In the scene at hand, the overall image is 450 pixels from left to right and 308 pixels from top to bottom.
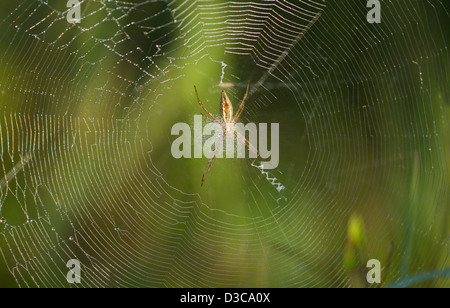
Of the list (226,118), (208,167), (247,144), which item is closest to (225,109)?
(226,118)

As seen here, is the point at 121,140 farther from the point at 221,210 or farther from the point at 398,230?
the point at 398,230

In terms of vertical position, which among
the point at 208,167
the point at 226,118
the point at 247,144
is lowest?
the point at 208,167

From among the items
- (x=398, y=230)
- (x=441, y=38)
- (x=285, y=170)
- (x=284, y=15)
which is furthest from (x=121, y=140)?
(x=441, y=38)

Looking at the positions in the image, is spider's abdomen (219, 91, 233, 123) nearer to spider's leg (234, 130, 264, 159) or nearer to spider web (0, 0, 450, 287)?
spider web (0, 0, 450, 287)

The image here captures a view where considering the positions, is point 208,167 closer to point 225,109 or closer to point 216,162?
point 216,162

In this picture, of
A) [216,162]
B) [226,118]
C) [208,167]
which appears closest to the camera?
[208,167]

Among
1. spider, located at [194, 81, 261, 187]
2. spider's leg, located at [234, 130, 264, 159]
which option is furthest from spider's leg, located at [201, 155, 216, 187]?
spider's leg, located at [234, 130, 264, 159]
